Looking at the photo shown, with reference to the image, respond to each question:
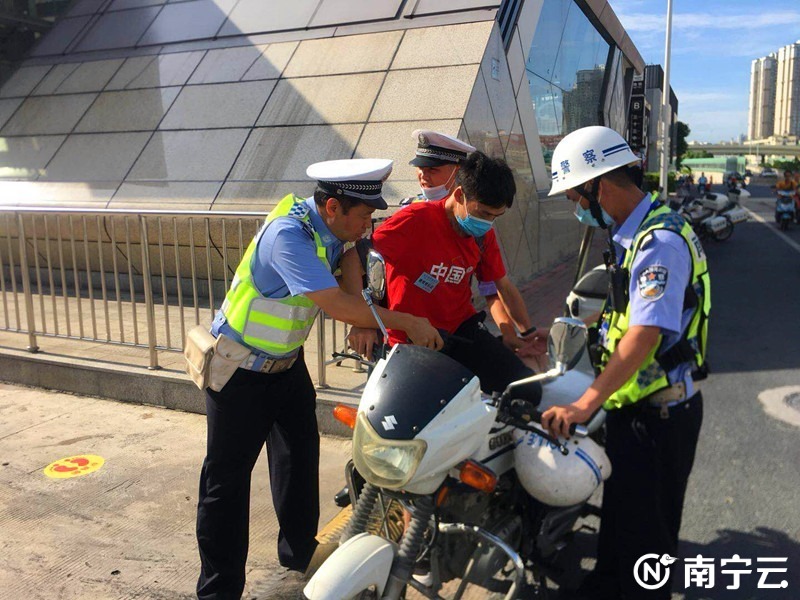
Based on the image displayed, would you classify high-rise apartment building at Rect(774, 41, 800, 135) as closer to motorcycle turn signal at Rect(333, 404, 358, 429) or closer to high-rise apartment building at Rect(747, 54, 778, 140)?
high-rise apartment building at Rect(747, 54, 778, 140)

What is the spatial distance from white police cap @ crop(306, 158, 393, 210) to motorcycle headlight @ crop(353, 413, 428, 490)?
34.7 inches

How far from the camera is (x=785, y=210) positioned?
20.0 m

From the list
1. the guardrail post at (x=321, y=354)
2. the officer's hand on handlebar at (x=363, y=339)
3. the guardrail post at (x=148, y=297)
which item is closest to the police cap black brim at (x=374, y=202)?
the officer's hand on handlebar at (x=363, y=339)

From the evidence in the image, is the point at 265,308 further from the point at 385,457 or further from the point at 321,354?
the point at 321,354

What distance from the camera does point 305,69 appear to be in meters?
9.74

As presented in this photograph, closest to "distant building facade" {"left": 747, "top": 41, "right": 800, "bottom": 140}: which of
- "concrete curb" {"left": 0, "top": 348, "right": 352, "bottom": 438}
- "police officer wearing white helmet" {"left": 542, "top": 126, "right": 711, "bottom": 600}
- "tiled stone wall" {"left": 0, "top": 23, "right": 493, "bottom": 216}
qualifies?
"tiled stone wall" {"left": 0, "top": 23, "right": 493, "bottom": 216}

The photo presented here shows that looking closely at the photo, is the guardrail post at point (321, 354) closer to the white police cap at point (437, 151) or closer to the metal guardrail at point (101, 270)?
the metal guardrail at point (101, 270)

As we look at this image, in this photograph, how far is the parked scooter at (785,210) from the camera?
65.6 feet

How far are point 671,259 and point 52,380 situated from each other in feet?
16.9

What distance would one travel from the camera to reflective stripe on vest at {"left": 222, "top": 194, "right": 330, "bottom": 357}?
2701 mm

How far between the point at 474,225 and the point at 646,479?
3.96 ft

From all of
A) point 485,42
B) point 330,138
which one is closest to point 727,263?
point 485,42

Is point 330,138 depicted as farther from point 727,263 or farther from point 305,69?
point 727,263

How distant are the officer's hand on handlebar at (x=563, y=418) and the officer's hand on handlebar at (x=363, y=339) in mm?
722
